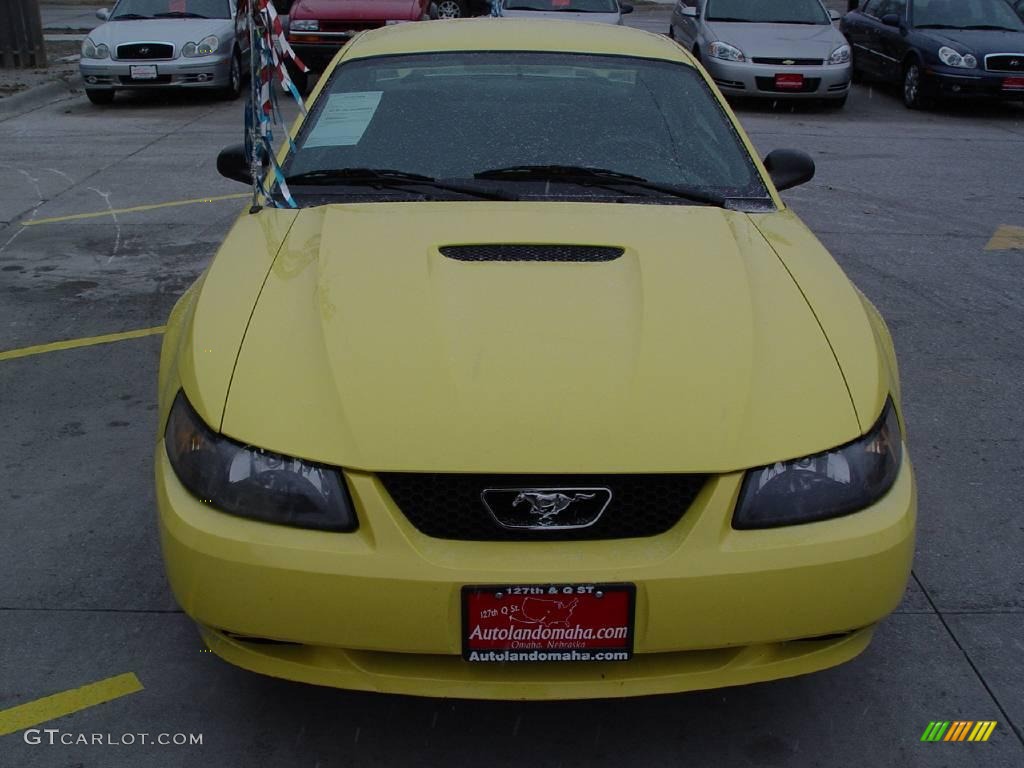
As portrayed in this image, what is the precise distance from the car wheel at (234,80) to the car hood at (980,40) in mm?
8703

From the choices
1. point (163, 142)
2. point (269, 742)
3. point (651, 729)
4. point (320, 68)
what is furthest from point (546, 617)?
point (320, 68)

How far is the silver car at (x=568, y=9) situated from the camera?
15.7 meters

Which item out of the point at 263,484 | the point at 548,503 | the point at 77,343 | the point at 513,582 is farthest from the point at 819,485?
the point at 77,343

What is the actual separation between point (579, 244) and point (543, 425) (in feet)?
2.94

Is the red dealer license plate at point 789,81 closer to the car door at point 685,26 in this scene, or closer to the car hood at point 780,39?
the car hood at point 780,39

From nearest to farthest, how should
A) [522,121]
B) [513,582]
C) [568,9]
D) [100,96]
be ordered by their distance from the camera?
[513,582], [522,121], [100,96], [568,9]

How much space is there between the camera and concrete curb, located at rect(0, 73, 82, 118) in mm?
13617

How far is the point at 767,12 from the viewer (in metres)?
15.2

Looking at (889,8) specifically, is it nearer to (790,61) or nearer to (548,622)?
(790,61)

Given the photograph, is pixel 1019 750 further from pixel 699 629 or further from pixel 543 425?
pixel 543 425

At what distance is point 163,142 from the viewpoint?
11789 millimetres

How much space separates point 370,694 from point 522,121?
1990 millimetres

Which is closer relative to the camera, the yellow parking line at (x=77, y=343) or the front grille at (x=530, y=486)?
the front grille at (x=530, y=486)

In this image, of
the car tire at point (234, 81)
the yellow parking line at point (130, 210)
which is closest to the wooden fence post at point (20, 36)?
the car tire at point (234, 81)
